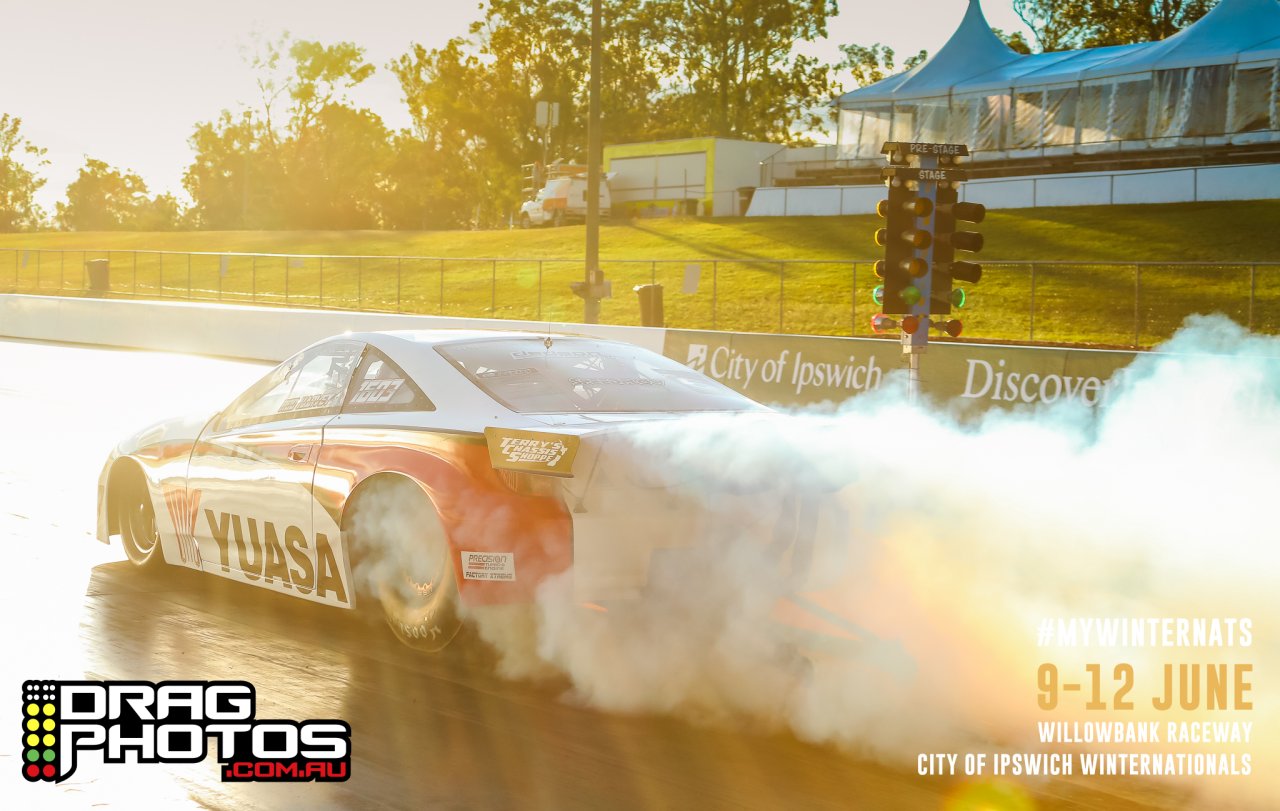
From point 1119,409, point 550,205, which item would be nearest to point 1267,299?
point 1119,409

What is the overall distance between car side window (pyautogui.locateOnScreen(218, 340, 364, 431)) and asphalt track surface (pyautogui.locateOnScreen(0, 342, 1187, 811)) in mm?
580

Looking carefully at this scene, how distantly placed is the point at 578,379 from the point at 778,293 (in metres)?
30.8

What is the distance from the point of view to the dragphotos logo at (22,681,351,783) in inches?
195

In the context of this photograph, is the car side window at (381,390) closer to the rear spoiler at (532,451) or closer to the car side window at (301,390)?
the car side window at (301,390)

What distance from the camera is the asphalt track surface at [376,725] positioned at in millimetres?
4633

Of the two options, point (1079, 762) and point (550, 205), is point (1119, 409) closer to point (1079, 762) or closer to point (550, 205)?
point (1079, 762)

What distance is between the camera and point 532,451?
560 centimetres

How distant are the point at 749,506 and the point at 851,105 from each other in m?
50.1

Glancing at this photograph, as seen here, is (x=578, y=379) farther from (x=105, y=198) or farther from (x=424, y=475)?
(x=105, y=198)

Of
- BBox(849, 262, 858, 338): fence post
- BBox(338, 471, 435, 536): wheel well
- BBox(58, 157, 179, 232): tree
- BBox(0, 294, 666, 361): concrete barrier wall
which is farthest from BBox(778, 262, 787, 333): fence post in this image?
BBox(58, 157, 179, 232): tree

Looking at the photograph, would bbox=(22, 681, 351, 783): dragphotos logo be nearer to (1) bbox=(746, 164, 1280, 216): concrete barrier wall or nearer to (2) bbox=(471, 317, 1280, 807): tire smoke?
(2) bbox=(471, 317, 1280, 807): tire smoke

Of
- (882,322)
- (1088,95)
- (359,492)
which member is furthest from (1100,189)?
(359,492)

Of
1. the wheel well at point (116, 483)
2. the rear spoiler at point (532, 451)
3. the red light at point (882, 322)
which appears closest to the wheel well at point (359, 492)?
the rear spoiler at point (532, 451)

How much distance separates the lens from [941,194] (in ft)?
42.0
